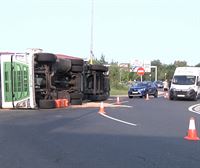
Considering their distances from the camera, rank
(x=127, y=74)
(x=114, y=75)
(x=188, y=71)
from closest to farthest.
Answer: (x=188, y=71), (x=114, y=75), (x=127, y=74)

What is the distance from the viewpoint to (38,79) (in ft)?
75.8

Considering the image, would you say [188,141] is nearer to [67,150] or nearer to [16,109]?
[67,150]

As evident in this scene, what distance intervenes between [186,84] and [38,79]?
16.5 m

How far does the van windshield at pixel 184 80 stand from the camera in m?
36.4

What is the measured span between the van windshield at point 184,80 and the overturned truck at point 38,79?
11935mm

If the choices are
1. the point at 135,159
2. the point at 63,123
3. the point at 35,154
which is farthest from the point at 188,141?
the point at 63,123

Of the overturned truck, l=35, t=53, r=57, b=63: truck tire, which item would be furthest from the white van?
l=35, t=53, r=57, b=63: truck tire

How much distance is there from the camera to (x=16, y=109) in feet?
74.4

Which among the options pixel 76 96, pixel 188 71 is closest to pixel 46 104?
pixel 76 96

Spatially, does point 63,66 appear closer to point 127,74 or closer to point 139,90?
point 139,90

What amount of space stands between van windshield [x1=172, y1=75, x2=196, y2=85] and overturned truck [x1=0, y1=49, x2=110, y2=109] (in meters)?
11.9

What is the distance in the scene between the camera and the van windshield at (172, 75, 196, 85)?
36.4m

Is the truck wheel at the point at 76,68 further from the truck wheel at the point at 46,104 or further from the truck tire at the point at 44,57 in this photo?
the truck tire at the point at 44,57

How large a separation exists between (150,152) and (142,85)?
33.0m
